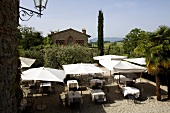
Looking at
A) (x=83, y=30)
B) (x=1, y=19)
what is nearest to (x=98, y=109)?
(x=1, y=19)

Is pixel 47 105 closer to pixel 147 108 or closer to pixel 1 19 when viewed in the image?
pixel 147 108

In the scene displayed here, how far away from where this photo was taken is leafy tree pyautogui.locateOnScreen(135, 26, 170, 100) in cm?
1084

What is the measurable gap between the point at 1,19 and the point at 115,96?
10854 millimetres

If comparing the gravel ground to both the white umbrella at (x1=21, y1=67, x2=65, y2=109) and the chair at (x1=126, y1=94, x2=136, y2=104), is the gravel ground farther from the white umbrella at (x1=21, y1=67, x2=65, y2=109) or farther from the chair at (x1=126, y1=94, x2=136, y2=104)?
the white umbrella at (x1=21, y1=67, x2=65, y2=109)

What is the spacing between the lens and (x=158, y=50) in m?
10.9

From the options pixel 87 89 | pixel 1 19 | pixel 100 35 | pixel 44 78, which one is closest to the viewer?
pixel 1 19

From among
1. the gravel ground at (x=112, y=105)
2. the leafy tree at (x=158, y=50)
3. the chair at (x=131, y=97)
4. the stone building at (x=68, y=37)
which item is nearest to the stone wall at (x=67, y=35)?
the stone building at (x=68, y=37)

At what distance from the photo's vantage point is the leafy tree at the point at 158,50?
35.6 feet

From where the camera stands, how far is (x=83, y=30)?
3709cm

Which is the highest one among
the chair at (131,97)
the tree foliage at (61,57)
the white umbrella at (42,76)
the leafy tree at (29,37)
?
the leafy tree at (29,37)

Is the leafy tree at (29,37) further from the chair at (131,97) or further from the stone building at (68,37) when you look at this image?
the chair at (131,97)

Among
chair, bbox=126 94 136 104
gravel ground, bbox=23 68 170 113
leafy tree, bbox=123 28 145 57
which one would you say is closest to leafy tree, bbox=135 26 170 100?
gravel ground, bbox=23 68 170 113

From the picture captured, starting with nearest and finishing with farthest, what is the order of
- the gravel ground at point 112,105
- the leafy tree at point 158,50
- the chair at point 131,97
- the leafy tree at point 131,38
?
the gravel ground at point 112,105
the leafy tree at point 158,50
the chair at point 131,97
the leafy tree at point 131,38

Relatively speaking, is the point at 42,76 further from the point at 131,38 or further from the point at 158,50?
the point at 131,38
